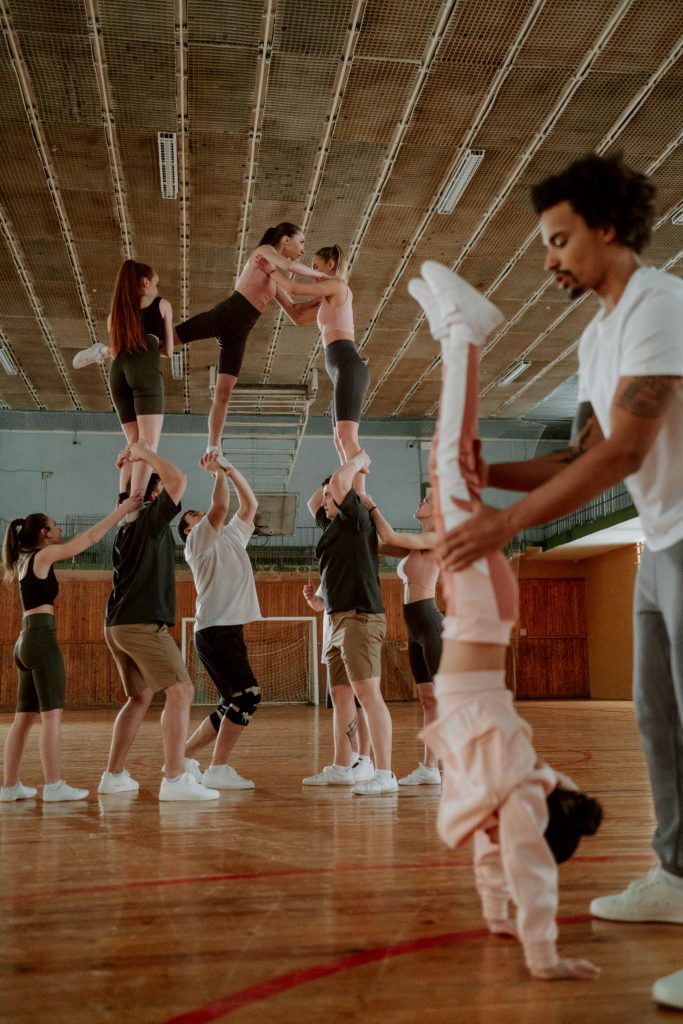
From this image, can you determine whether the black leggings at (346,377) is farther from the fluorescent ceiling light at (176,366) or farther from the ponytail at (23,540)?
the fluorescent ceiling light at (176,366)

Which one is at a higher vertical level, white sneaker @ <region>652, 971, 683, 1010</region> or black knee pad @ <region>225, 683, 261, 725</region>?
black knee pad @ <region>225, 683, 261, 725</region>

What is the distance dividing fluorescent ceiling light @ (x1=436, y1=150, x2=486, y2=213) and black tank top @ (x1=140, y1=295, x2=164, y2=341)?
20.4 feet

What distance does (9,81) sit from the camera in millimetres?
8805

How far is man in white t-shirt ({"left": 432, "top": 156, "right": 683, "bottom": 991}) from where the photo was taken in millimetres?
1886

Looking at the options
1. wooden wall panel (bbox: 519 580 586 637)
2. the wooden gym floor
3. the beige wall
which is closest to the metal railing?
the beige wall

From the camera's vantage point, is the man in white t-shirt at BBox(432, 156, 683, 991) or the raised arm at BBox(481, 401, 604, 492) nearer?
the man in white t-shirt at BBox(432, 156, 683, 991)

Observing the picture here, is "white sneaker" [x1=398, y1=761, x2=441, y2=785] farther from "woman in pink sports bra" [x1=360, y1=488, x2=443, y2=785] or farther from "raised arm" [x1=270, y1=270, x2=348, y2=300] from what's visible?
"raised arm" [x1=270, y1=270, x2=348, y2=300]

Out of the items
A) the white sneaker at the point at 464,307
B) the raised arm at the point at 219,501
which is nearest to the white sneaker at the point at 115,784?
the raised arm at the point at 219,501

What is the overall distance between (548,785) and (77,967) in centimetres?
117

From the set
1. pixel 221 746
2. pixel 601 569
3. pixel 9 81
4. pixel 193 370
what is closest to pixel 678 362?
pixel 221 746

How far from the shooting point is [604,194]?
201 centimetres

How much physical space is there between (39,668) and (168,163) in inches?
277

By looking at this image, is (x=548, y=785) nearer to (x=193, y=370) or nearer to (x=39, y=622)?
(x=39, y=622)

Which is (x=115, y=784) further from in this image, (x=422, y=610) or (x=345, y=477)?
(x=345, y=477)
